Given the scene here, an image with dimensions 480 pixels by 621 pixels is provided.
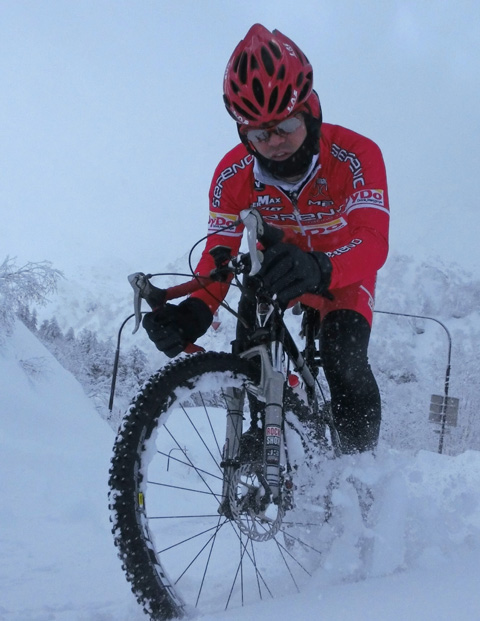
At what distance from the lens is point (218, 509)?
7.77 feet

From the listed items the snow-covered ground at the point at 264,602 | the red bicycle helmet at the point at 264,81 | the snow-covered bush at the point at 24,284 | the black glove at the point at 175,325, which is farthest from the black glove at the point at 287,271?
the snow-covered bush at the point at 24,284

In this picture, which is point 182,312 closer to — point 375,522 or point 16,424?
point 375,522

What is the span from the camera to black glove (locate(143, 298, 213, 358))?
8.21 ft

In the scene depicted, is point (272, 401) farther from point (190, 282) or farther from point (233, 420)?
point (190, 282)

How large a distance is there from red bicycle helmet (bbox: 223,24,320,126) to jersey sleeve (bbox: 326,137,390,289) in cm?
47

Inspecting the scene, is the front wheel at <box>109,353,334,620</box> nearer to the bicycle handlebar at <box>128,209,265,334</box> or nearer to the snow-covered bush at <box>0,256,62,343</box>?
the bicycle handlebar at <box>128,209,265,334</box>

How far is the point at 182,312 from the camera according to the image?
2621 millimetres

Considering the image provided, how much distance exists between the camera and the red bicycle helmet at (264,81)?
255 cm

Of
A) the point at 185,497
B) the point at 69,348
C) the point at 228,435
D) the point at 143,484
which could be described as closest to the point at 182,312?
the point at 228,435

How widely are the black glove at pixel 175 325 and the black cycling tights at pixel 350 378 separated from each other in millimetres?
728

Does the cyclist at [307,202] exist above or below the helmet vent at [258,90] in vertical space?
below

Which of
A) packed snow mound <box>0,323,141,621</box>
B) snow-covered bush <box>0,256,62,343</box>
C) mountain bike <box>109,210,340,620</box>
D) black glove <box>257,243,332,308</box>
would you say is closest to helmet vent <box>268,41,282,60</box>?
mountain bike <box>109,210,340,620</box>

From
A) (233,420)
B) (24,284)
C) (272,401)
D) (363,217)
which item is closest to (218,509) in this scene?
(233,420)

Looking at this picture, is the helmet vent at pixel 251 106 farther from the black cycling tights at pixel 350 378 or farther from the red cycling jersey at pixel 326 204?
the black cycling tights at pixel 350 378
